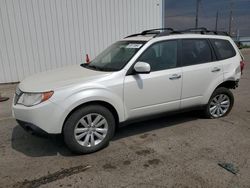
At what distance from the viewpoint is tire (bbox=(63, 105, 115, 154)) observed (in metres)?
3.53

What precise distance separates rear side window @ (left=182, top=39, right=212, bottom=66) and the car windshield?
2.70 feet

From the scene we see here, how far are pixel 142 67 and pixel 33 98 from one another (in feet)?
5.25

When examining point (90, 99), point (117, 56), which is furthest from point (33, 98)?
point (117, 56)

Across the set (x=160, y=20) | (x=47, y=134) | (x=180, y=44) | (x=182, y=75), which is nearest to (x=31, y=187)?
(x=47, y=134)

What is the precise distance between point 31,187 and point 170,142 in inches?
83.7

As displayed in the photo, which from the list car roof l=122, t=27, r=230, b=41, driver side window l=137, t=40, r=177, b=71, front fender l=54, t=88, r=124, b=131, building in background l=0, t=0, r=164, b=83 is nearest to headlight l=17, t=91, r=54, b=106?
front fender l=54, t=88, r=124, b=131

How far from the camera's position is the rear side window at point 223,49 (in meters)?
4.87

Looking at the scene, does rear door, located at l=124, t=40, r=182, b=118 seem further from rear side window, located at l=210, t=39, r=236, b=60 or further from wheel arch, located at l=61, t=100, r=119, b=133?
rear side window, located at l=210, t=39, r=236, b=60

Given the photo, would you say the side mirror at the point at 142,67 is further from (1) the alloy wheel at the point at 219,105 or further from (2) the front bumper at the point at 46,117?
(1) the alloy wheel at the point at 219,105

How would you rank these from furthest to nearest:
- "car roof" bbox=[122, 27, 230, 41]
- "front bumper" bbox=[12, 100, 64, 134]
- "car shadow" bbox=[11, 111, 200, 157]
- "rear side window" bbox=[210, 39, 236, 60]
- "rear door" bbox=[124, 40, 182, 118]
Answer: "rear side window" bbox=[210, 39, 236, 60], "car roof" bbox=[122, 27, 230, 41], "rear door" bbox=[124, 40, 182, 118], "car shadow" bbox=[11, 111, 200, 157], "front bumper" bbox=[12, 100, 64, 134]

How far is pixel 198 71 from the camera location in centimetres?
453

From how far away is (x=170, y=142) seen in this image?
4070 mm

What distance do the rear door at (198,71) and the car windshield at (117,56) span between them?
90 cm

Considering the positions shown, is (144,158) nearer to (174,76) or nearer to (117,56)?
(174,76)
